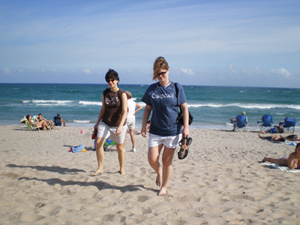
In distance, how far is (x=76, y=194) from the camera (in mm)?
2988

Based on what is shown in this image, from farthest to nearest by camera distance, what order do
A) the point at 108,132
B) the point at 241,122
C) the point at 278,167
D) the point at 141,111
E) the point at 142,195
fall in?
1. the point at 141,111
2. the point at 241,122
3. the point at 278,167
4. the point at 108,132
5. the point at 142,195

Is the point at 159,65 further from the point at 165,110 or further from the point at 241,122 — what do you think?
the point at 241,122

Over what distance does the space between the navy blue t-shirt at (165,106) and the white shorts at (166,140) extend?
4 cm

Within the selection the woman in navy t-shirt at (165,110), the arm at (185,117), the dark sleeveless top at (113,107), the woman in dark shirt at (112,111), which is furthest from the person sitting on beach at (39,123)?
the arm at (185,117)

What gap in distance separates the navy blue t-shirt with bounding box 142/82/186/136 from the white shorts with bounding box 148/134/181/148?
0.13 feet

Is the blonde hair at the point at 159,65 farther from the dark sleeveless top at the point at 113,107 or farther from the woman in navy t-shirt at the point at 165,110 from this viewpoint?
the dark sleeveless top at the point at 113,107

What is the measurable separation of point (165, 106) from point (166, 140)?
0.44 m

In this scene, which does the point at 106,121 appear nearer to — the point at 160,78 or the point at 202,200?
the point at 160,78

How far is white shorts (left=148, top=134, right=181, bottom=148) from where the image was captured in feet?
8.95

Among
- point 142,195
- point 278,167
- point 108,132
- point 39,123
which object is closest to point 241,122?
point 278,167

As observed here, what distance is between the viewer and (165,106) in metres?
2.63

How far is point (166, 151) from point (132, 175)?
1325 mm

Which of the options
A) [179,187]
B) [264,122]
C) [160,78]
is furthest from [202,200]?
[264,122]

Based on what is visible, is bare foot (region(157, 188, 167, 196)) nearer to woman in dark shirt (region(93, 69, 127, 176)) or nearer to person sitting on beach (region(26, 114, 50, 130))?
woman in dark shirt (region(93, 69, 127, 176))
